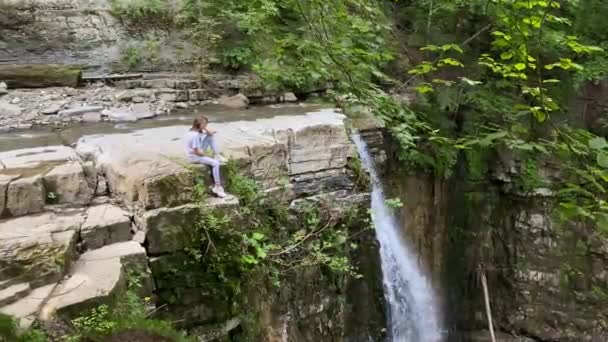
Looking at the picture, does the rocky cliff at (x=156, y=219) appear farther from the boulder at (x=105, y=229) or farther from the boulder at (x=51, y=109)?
the boulder at (x=51, y=109)

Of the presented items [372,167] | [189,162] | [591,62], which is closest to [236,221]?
[189,162]

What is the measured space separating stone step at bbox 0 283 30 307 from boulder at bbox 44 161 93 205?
129 cm

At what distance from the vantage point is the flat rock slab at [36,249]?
381 cm

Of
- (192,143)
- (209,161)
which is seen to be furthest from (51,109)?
(209,161)

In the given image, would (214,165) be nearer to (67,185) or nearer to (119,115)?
(67,185)

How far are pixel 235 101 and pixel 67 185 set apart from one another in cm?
415

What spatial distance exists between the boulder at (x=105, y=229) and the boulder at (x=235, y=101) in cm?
419

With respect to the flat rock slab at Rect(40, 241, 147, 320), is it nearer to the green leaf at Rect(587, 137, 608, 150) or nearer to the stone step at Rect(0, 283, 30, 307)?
the stone step at Rect(0, 283, 30, 307)

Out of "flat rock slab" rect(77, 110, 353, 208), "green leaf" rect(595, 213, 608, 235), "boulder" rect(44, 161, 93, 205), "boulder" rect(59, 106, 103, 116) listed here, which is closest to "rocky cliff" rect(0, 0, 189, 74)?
"boulder" rect(59, 106, 103, 116)

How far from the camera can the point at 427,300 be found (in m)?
9.34

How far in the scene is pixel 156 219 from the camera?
452 cm

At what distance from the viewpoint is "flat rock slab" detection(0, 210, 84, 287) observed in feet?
12.5

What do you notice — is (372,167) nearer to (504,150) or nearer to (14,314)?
(504,150)

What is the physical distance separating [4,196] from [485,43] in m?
8.68
